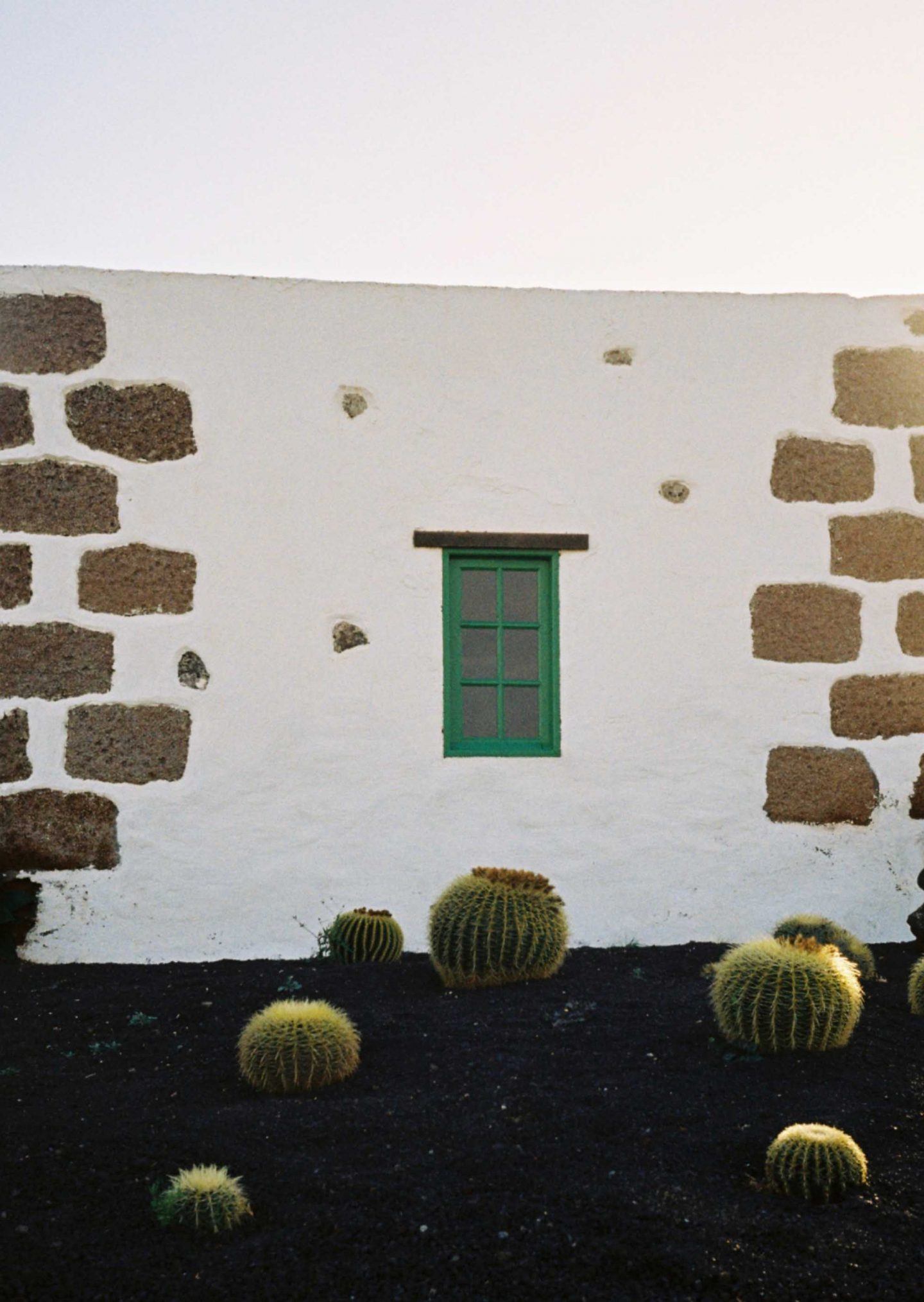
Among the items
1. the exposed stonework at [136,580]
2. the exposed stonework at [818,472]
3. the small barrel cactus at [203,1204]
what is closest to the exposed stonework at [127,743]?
the exposed stonework at [136,580]

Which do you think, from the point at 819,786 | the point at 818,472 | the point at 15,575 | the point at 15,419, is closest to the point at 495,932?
the point at 819,786

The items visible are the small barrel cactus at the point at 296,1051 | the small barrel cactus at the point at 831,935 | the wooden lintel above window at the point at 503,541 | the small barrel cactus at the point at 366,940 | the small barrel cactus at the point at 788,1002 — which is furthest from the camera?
the wooden lintel above window at the point at 503,541

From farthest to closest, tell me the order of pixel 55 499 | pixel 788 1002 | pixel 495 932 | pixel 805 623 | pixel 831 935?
1. pixel 805 623
2. pixel 55 499
3. pixel 831 935
4. pixel 495 932
5. pixel 788 1002

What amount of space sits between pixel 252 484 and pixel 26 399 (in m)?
1.03

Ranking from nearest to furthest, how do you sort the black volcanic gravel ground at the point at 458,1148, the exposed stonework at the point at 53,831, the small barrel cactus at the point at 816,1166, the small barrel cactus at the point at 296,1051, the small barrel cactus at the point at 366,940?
the black volcanic gravel ground at the point at 458,1148, the small barrel cactus at the point at 816,1166, the small barrel cactus at the point at 296,1051, the small barrel cactus at the point at 366,940, the exposed stonework at the point at 53,831

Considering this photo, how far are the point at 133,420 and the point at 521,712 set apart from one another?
6.96 feet

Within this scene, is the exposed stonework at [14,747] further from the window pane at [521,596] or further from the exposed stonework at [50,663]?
the window pane at [521,596]

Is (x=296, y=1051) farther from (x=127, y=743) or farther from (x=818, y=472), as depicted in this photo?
(x=818, y=472)

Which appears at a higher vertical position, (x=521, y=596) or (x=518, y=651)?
(x=521, y=596)

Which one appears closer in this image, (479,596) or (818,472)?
(479,596)

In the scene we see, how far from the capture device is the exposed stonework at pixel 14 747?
5.43 meters

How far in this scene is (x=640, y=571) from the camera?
18.9 ft

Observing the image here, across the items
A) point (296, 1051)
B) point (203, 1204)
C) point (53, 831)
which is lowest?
point (203, 1204)

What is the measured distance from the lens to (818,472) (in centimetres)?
589
